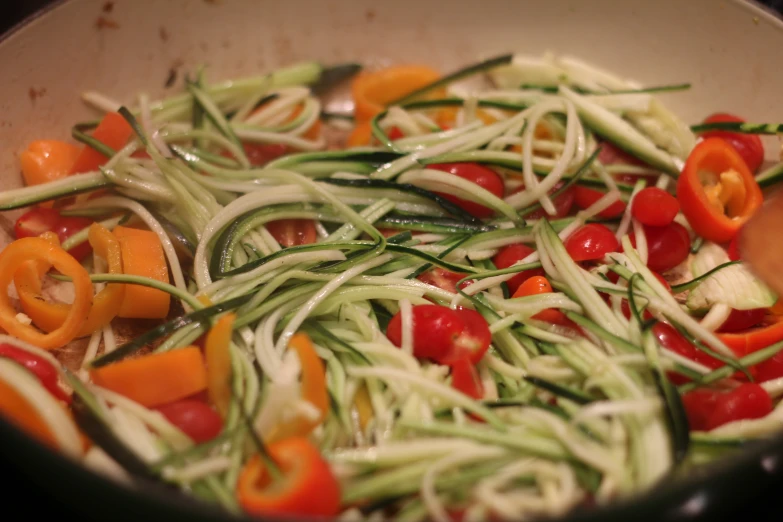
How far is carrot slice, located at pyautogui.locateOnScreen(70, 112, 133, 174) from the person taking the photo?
2.70 m

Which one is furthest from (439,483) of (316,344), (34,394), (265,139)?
(265,139)

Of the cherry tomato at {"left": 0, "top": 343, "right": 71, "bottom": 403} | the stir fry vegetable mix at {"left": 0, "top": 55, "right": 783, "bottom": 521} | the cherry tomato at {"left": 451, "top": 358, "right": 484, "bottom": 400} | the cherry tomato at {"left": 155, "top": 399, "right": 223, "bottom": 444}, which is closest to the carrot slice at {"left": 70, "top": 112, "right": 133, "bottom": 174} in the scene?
the stir fry vegetable mix at {"left": 0, "top": 55, "right": 783, "bottom": 521}

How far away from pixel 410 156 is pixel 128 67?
5.00ft

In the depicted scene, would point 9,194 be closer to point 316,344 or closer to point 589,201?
point 316,344

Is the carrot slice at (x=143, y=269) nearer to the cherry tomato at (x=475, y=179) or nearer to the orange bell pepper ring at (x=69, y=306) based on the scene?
the orange bell pepper ring at (x=69, y=306)

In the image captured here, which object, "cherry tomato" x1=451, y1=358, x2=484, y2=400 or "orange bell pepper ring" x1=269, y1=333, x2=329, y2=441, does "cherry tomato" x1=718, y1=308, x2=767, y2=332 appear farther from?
"orange bell pepper ring" x1=269, y1=333, x2=329, y2=441

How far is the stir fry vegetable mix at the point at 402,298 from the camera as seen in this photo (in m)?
1.74

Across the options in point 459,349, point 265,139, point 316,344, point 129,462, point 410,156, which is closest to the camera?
point 129,462

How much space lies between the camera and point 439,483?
1682 mm

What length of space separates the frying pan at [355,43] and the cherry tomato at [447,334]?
5.73 ft

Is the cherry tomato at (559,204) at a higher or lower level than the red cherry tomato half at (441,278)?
higher

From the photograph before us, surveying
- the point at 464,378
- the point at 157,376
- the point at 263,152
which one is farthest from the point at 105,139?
the point at 464,378

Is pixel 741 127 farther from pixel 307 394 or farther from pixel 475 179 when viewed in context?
pixel 307 394

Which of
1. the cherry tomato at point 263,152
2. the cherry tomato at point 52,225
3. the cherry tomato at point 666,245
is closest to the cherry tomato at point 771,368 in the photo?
the cherry tomato at point 666,245
